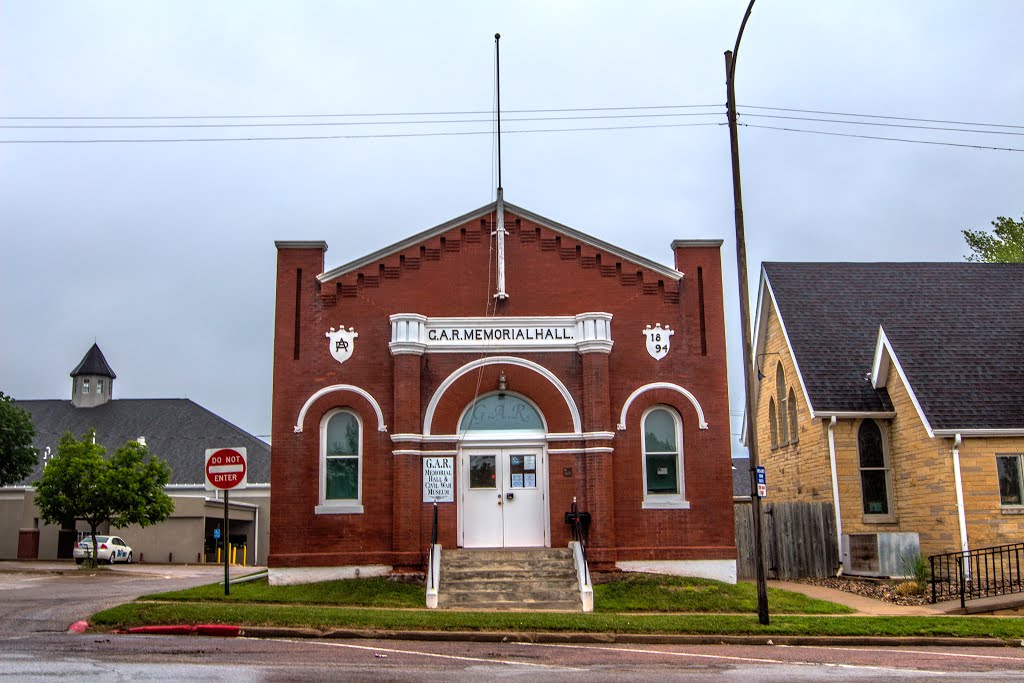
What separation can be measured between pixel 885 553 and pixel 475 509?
951 cm

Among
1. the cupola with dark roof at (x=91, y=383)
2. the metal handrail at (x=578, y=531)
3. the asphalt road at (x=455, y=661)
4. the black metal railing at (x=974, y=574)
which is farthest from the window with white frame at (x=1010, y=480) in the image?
the cupola with dark roof at (x=91, y=383)

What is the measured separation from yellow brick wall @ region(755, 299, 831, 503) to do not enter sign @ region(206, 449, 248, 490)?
39.0 feet

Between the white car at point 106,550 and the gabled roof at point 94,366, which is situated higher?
the gabled roof at point 94,366

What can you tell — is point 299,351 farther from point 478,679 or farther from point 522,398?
point 478,679

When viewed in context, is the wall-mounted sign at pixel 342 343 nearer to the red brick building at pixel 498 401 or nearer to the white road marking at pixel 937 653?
the red brick building at pixel 498 401

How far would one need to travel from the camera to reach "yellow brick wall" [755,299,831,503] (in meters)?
25.7

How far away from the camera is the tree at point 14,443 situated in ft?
143

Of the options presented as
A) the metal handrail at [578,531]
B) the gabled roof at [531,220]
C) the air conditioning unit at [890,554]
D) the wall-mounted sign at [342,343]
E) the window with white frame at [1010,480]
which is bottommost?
the air conditioning unit at [890,554]

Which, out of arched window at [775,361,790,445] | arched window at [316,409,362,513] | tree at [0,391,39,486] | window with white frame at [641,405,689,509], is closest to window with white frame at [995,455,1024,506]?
arched window at [775,361,790,445]

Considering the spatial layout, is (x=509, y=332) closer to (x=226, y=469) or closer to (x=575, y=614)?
(x=226, y=469)

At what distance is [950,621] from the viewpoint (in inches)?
642

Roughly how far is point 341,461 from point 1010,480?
14893 millimetres

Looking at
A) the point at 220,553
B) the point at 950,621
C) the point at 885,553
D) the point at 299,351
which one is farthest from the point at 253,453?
the point at 950,621

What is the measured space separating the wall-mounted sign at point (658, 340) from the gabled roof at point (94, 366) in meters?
45.2
